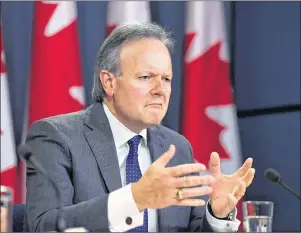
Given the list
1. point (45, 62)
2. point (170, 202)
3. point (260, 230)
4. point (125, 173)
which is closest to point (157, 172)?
point (170, 202)

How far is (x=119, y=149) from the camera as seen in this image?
8.43 feet

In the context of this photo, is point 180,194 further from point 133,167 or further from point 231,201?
point 133,167

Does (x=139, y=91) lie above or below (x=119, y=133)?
above

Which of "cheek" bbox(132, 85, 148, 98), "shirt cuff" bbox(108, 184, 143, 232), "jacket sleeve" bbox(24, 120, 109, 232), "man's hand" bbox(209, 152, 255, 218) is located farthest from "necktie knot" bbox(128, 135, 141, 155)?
"shirt cuff" bbox(108, 184, 143, 232)

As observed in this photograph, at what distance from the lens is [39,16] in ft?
11.9

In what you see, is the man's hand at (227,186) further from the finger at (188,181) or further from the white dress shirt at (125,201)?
the finger at (188,181)

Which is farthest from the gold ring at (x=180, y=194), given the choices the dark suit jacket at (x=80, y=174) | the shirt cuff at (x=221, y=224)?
the shirt cuff at (x=221, y=224)

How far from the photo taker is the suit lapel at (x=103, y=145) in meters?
2.43

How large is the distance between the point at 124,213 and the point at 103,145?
1.66ft

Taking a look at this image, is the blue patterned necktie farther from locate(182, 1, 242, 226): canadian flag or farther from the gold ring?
locate(182, 1, 242, 226): canadian flag

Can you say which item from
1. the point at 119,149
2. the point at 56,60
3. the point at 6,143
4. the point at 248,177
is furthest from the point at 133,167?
the point at 56,60

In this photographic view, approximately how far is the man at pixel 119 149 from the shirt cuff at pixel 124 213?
0.01 metres

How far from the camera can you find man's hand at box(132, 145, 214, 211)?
197 cm

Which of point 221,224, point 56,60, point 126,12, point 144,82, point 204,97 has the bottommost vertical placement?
point 221,224
